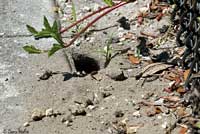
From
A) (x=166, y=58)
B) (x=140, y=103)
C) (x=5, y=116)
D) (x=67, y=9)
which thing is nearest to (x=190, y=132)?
(x=140, y=103)

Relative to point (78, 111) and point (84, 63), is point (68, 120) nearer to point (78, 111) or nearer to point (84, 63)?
point (78, 111)

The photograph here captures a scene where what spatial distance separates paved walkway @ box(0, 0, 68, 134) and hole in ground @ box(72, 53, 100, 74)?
8 cm

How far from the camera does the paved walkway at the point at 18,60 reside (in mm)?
2498

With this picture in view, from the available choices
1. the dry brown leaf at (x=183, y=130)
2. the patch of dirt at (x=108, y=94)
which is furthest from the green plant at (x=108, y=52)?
the dry brown leaf at (x=183, y=130)

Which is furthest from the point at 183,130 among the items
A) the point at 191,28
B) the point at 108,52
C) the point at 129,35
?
the point at 129,35

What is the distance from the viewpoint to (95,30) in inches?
118

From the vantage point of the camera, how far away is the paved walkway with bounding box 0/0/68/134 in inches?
98.3

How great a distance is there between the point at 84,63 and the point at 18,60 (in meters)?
0.32

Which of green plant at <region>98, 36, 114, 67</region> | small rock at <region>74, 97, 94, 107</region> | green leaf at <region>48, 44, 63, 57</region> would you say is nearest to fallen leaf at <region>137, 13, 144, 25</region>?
green plant at <region>98, 36, 114, 67</region>

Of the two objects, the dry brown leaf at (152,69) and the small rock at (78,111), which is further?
the dry brown leaf at (152,69)

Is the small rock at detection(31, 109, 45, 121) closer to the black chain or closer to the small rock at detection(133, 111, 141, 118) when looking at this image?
the small rock at detection(133, 111, 141, 118)

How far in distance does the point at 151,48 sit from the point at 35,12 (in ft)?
2.69

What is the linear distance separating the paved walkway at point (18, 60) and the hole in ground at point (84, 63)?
8 cm

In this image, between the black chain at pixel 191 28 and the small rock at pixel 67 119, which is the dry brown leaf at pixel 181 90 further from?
the small rock at pixel 67 119
